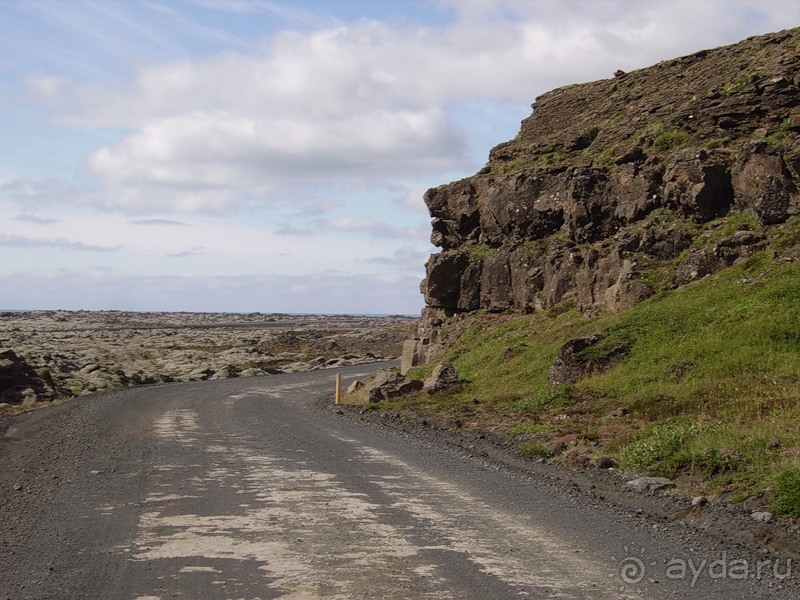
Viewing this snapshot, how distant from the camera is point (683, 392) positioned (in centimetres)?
1786

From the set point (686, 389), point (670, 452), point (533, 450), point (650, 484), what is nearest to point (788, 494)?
point (650, 484)

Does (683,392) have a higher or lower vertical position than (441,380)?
higher

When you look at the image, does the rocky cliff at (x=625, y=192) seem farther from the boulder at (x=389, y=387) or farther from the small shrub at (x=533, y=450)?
the small shrub at (x=533, y=450)

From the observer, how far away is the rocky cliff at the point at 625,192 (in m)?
26.8

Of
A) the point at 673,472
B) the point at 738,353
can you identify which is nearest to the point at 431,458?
the point at 673,472

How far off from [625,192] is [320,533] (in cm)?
2506

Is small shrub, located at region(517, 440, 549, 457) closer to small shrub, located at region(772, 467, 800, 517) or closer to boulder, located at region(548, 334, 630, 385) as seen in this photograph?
small shrub, located at region(772, 467, 800, 517)

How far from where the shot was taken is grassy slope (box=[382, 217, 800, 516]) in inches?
489

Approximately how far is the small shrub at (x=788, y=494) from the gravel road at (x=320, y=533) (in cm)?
162

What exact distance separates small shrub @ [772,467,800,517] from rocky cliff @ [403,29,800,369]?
15898mm

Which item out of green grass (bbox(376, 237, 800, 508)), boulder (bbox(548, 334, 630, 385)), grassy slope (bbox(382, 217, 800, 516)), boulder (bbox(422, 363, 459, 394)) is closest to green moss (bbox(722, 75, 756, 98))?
green grass (bbox(376, 237, 800, 508))

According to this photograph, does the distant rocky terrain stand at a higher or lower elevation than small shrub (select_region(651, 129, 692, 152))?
lower

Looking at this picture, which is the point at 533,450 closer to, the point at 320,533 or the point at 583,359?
the point at 320,533

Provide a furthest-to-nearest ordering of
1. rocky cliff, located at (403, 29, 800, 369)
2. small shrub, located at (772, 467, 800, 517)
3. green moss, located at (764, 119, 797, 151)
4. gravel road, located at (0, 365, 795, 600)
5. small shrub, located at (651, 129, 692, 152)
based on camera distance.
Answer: small shrub, located at (651, 129, 692, 152) → green moss, located at (764, 119, 797, 151) → rocky cliff, located at (403, 29, 800, 369) → small shrub, located at (772, 467, 800, 517) → gravel road, located at (0, 365, 795, 600)
